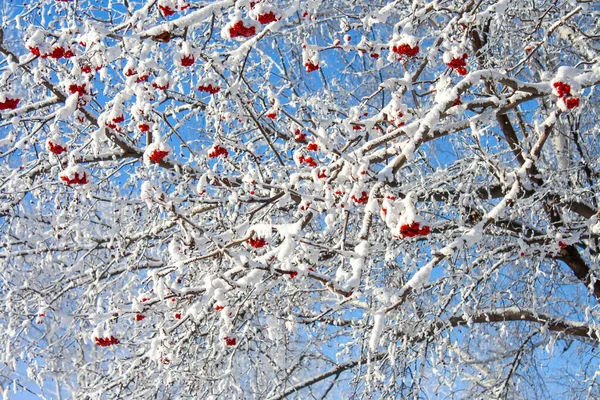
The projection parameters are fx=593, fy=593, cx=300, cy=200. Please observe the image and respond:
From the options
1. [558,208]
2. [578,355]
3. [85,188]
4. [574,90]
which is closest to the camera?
[574,90]

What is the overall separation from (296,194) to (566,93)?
4.43 feet

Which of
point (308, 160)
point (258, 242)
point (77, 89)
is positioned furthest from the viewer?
point (308, 160)

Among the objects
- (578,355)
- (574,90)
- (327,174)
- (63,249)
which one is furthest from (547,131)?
(63,249)

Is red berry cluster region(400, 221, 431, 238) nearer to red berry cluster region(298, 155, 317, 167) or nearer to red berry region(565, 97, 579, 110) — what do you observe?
red berry region(565, 97, 579, 110)

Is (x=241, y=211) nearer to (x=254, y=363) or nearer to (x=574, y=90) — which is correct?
(x=254, y=363)

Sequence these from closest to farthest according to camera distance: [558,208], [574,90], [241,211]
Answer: [574,90] < [558,208] < [241,211]

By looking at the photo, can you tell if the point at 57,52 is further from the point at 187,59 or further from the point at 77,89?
the point at 187,59

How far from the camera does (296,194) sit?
3.08 metres

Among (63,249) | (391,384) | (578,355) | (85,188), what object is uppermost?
(63,249)

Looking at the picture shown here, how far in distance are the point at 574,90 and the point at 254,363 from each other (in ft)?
11.2

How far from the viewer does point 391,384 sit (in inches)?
172

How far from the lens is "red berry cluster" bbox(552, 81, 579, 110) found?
241cm

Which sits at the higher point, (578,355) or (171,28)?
(171,28)

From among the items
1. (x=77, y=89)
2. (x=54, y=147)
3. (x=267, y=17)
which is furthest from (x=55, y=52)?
(x=267, y=17)
